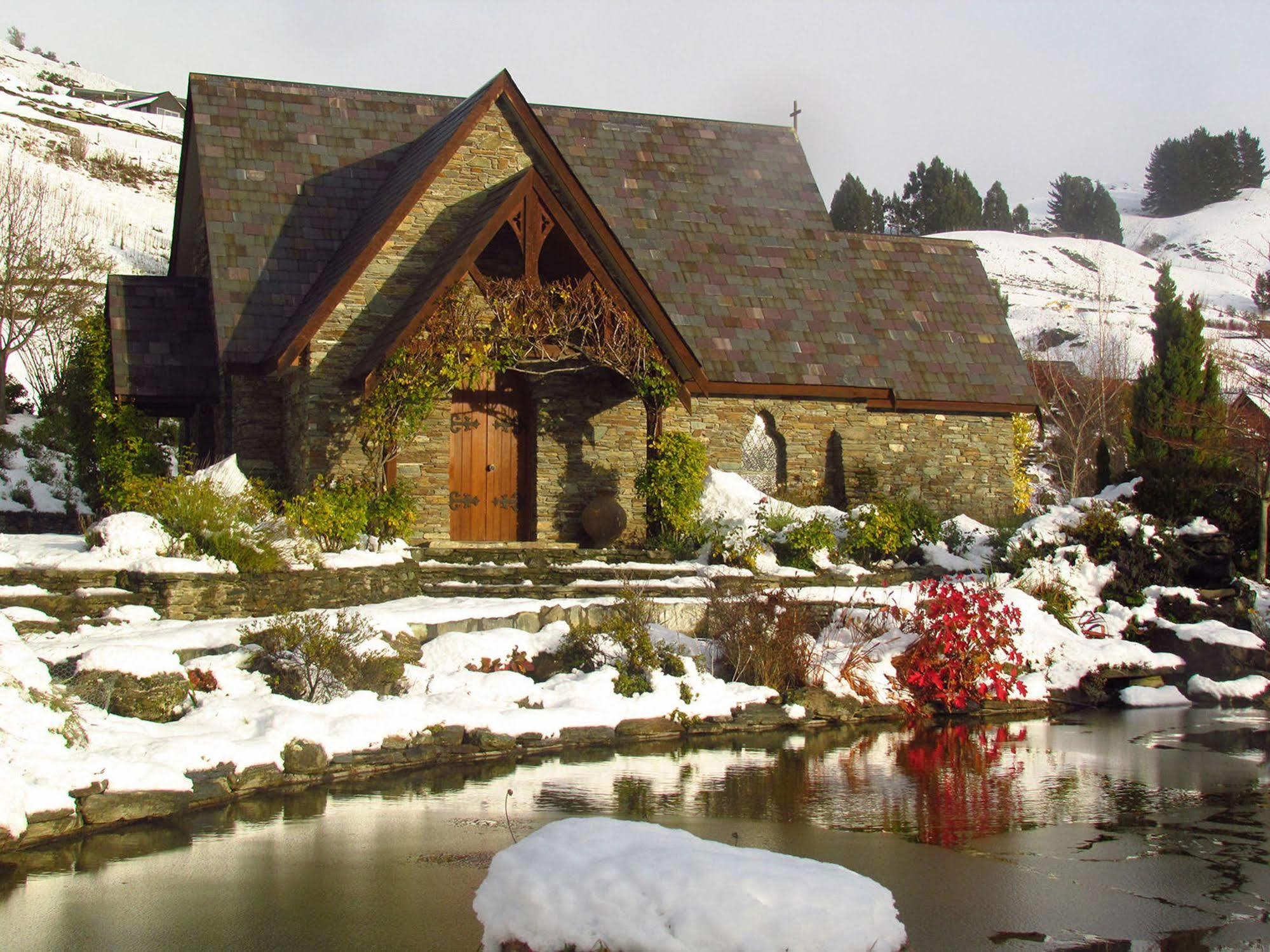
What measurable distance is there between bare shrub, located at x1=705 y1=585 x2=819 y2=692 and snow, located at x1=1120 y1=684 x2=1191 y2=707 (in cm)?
405

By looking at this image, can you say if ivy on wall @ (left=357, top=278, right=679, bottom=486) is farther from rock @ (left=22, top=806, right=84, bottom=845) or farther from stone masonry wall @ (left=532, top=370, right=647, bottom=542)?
rock @ (left=22, top=806, right=84, bottom=845)

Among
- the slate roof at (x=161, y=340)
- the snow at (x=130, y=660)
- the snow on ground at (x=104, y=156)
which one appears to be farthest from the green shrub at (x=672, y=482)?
the snow on ground at (x=104, y=156)

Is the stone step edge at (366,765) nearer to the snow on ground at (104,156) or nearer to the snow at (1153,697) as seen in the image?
the snow at (1153,697)

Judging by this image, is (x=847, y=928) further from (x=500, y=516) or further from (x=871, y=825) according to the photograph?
(x=500, y=516)

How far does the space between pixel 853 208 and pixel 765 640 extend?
7319 centimetres

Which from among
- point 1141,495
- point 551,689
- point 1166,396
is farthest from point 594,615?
point 1166,396

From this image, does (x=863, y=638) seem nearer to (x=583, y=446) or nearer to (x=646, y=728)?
(x=646, y=728)

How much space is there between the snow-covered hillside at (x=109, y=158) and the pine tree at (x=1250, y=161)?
304 feet

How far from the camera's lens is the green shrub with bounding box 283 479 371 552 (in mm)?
16438

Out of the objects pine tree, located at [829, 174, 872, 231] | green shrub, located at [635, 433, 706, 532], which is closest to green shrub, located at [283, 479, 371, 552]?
green shrub, located at [635, 433, 706, 532]

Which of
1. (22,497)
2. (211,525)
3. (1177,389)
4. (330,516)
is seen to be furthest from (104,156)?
(211,525)

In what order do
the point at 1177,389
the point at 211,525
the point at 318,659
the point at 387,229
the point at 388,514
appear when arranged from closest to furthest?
the point at 318,659 < the point at 211,525 < the point at 388,514 < the point at 387,229 < the point at 1177,389

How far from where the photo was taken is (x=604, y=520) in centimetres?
1911

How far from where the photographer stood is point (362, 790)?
10.5 metres
